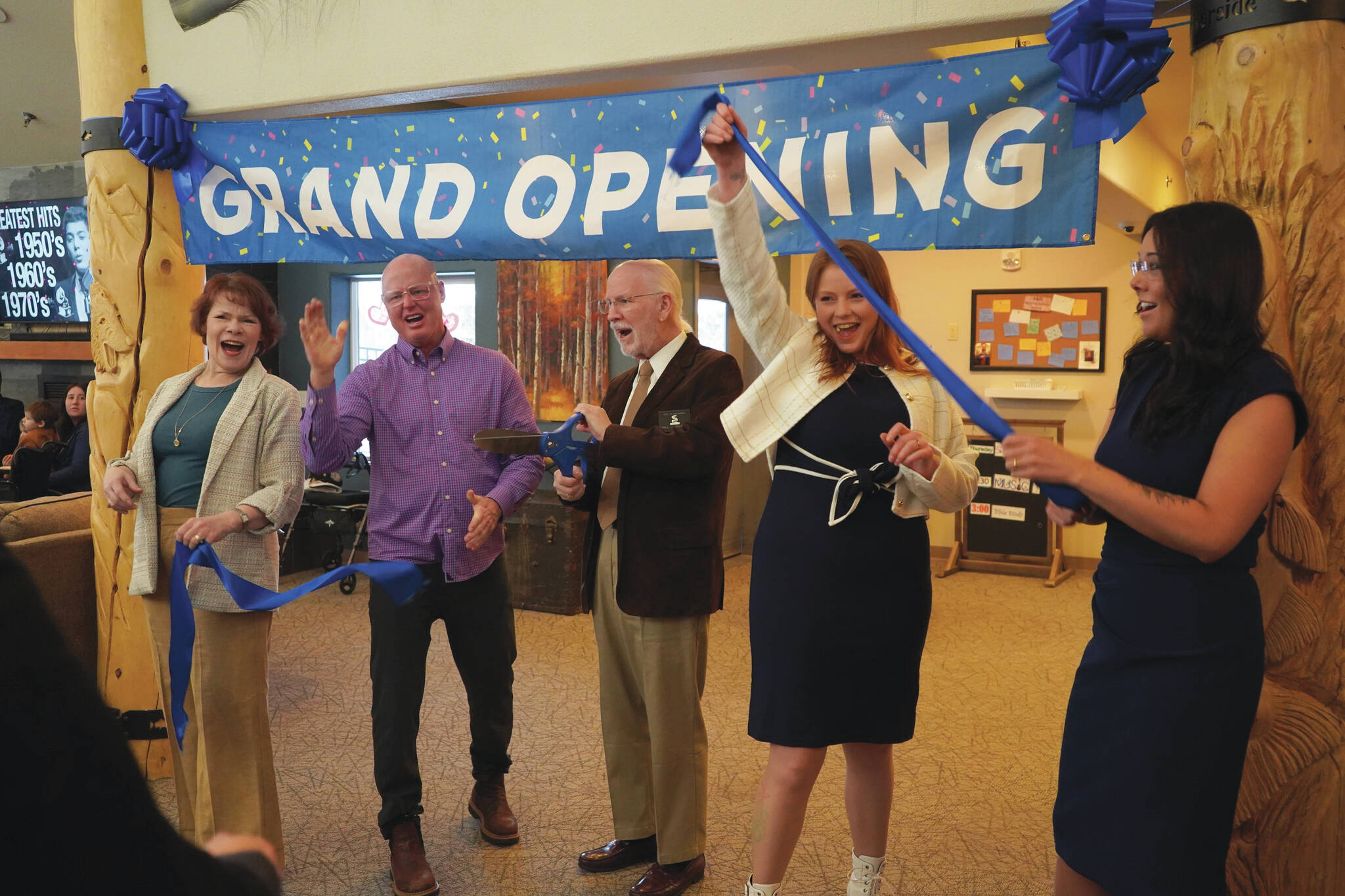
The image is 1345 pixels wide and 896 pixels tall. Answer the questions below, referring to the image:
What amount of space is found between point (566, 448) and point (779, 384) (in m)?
0.66

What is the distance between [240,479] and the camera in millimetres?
2596

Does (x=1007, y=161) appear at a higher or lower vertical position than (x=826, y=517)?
higher

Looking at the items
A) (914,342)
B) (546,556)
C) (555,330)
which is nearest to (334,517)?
(546,556)

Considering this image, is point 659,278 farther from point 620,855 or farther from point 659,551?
point 620,855

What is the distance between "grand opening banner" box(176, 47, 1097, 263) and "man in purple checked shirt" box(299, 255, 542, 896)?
0.44m

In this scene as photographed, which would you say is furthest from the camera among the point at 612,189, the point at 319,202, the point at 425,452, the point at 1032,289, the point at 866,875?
the point at 1032,289

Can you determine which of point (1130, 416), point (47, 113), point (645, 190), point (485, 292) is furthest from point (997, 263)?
point (47, 113)

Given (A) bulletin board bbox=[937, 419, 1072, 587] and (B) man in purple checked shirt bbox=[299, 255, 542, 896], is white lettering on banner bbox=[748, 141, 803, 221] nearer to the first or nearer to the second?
(B) man in purple checked shirt bbox=[299, 255, 542, 896]

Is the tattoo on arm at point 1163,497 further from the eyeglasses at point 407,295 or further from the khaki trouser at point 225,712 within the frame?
the khaki trouser at point 225,712

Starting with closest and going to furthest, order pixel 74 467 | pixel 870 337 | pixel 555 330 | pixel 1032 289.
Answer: pixel 870 337, pixel 74 467, pixel 555 330, pixel 1032 289

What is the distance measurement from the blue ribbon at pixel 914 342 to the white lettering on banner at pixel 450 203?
105 cm

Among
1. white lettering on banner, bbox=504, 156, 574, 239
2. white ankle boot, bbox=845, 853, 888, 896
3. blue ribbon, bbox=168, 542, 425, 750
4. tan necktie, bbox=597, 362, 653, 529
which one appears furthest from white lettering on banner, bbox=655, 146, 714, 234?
white ankle boot, bbox=845, 853, 888, 896

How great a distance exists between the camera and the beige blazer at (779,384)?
213 centimetres

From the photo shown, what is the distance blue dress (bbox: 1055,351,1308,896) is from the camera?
5.45 feet
